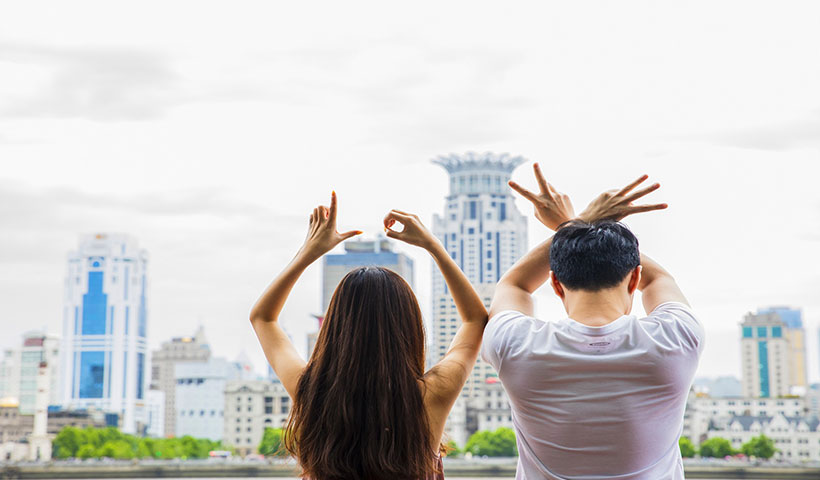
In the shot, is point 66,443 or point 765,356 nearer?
point 66,443

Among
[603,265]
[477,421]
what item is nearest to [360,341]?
[603,265]

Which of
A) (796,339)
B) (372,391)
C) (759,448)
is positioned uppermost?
(372,391)

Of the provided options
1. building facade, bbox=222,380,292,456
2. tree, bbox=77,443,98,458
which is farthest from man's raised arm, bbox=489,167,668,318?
tree, bbox=77,443,98,458

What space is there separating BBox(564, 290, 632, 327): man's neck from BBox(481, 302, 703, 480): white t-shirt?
2 cm

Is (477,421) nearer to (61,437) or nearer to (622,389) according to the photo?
(61,437)

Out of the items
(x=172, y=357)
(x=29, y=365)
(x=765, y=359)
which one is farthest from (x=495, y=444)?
(x=172, y=357)

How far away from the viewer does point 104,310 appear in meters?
85.8

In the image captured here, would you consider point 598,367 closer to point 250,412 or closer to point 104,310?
point 250,412

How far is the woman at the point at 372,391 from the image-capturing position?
1.51 meters

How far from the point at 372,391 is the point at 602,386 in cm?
37

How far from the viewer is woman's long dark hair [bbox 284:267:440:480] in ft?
4.96

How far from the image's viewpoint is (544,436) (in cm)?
147

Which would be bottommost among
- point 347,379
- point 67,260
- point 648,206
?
point 347,379

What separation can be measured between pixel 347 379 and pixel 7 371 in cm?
6859
